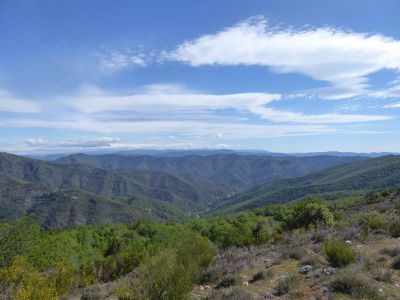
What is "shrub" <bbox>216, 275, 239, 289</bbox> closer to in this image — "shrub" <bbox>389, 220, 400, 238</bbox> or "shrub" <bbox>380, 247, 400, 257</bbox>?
"shrub" <bbox>380, 247, 400, 257</bbox>

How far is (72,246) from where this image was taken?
117ft

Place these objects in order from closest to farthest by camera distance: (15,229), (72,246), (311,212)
Result: 1. (15,229)
2. (311,212)
3. (72,246)

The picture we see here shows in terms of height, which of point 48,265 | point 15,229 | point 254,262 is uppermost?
point 15,229

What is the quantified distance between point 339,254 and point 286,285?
2.77 metres

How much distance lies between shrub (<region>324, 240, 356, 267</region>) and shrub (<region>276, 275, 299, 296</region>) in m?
2.19

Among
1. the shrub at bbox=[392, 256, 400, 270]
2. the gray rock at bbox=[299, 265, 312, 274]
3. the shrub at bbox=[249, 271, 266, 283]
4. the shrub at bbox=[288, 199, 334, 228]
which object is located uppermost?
the shrub at bbox=[392, 256, 400, 270]

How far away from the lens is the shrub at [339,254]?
39.6 ft

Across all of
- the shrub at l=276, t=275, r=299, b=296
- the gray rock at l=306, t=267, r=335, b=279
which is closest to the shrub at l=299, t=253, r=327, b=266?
the gray rock at l=306, t=267, r=335, b=279

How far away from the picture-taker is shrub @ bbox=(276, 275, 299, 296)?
33.9 ft

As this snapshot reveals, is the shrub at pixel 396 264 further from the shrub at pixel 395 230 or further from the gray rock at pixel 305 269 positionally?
the shrub at pixel 395 230

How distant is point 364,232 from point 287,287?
8.81m

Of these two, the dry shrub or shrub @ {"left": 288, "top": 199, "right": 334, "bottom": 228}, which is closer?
the dry shrub

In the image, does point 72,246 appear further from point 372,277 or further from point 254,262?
point 372,277


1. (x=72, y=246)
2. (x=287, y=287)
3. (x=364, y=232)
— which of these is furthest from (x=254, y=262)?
(x=72, y=246)
